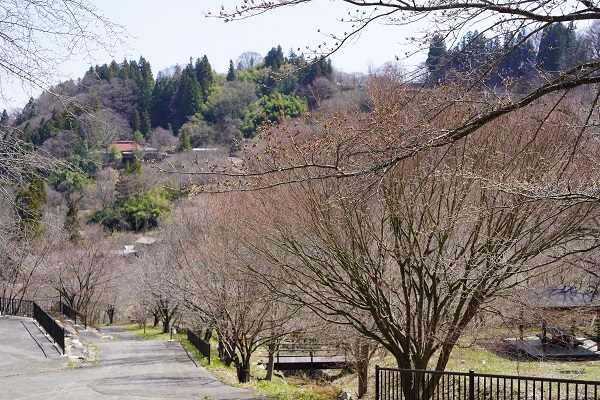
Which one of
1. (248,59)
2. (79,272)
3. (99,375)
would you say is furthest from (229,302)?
(248,59)

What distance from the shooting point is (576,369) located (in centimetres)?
1467

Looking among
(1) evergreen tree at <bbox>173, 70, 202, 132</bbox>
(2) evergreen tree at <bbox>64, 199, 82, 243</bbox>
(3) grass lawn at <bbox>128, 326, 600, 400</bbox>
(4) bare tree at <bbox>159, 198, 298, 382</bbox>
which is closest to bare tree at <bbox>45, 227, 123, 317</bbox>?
(2) evergreen tree at <bbox>64, 199, 82, 243</bbox>

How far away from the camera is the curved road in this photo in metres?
12.3

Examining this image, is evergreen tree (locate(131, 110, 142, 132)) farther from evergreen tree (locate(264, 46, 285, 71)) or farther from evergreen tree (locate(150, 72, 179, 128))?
evergreen tree (locate(264, 46, 285, 71))

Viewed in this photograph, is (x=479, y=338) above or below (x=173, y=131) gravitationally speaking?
below

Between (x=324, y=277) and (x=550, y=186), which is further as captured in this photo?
(x=324, y=277)

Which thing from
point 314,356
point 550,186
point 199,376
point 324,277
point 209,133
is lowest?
point 314,356

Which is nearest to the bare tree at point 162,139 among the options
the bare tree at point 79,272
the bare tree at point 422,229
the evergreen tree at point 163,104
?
the evergreen tree at point 163,104

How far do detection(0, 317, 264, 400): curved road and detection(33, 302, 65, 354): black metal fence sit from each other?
27cm

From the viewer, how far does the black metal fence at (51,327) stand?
1780cm

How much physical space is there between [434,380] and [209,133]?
71668mm

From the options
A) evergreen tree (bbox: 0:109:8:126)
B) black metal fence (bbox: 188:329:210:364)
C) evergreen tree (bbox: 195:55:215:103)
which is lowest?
black metal fence (bbox: 188:329:210:364)

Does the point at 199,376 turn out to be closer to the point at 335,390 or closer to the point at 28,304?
the point at 335,390

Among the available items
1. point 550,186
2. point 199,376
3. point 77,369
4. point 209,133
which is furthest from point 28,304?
point 209,133
